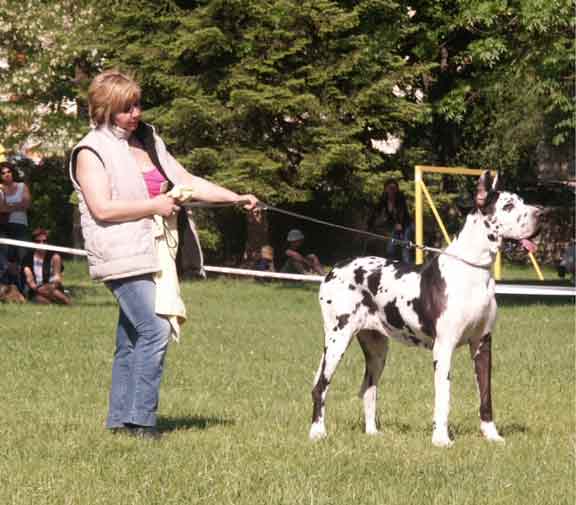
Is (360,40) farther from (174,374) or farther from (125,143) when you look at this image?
(125,143)

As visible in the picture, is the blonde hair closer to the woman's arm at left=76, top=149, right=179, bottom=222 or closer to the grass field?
the woman's arm at left=76, top=149, right=179, bottom=222

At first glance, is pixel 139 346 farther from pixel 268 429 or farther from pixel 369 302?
pixel 369 302

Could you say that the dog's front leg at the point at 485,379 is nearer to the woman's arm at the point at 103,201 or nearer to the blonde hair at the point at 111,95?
the woman's arm at the point at 103,201

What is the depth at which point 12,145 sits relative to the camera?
3288 centimetres

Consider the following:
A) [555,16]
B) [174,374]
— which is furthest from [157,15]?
[174,374]

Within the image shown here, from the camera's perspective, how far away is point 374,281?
8547 millimetres

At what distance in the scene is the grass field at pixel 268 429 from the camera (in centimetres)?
666

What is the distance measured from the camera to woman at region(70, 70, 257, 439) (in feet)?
25.1

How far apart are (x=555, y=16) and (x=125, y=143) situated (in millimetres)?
17437

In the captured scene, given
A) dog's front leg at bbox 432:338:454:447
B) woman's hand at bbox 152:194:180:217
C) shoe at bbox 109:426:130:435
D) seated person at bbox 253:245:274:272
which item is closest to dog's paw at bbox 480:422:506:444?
dog's front leg at bbox 432:338:454:447

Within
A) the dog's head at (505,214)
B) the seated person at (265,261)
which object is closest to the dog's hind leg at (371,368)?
the dog's head at (505,214)

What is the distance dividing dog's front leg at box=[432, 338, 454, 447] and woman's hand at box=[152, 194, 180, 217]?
1904 millimetres

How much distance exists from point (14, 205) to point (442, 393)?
1163 centimetres

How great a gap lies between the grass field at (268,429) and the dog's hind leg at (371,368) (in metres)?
0.20
